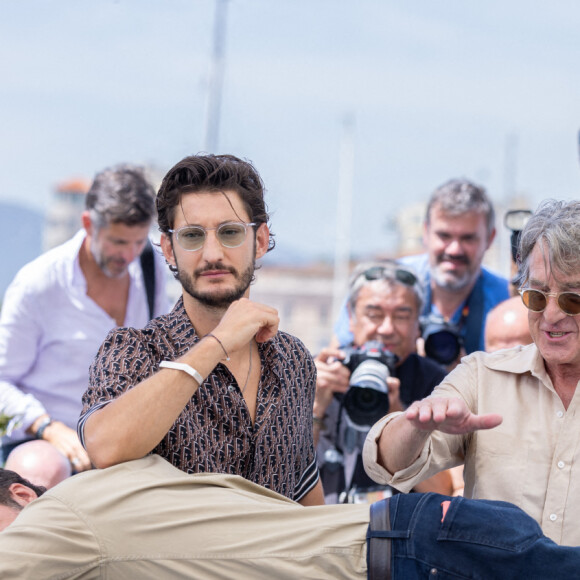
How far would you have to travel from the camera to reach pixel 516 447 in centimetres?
287

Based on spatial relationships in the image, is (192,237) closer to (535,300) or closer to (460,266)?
(535,300)

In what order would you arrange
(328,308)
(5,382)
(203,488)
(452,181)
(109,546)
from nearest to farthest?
(109,546), (203,488), (5,382), (452,181), (328,308)

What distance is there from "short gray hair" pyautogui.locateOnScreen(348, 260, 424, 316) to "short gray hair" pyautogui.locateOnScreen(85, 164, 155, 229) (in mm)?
1077

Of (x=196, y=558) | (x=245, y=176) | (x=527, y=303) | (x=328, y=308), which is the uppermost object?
(x=245, y=176)

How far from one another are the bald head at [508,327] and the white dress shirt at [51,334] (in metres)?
1.82

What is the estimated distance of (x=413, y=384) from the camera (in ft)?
14.2

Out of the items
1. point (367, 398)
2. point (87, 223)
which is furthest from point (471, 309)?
point (87, 223)

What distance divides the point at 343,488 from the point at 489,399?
1380 millimetres

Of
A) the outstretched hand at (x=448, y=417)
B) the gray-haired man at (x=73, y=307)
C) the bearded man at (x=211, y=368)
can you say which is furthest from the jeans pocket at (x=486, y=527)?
the gray-haired man at (x=73, y=307)

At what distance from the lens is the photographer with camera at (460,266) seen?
5.11 metres

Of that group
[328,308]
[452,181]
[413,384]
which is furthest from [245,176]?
[328,308]

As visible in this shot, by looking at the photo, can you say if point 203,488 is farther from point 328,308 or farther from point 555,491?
point 328,308

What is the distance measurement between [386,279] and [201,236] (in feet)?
6.06

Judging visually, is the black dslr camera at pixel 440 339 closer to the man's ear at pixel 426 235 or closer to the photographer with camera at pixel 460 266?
the photographer with camera at pixel 460 266
